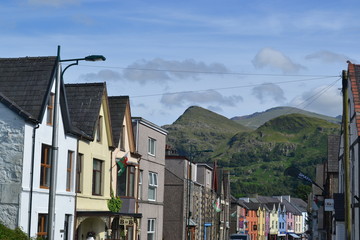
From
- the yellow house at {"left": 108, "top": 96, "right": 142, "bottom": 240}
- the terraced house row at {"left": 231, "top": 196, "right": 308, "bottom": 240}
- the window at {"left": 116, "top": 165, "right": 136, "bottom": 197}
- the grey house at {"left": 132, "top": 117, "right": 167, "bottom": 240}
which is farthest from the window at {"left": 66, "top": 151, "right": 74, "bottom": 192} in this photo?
the terraced house row at {"left": 231, "top": 196, "right": 308, "bottom": 240}

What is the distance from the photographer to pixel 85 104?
37844mm

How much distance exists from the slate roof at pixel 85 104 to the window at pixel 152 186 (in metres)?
12.1

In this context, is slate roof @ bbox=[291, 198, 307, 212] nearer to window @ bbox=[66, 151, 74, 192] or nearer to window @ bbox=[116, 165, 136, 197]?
window @ bbox=[116, 165, 136, 197]

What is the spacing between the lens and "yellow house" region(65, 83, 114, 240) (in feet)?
118

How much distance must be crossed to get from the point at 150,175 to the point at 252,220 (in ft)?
281

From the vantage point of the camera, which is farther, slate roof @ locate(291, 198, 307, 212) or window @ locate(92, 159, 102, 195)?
slate roof @ locate(291, 198, 307, 212)

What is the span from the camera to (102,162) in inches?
1531

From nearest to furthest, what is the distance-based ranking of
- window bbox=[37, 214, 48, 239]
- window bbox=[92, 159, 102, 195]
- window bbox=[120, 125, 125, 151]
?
window bbox=[37, 214, 48, 239] < window bbox=[92, 159, 102, 195] < window bbox=[120, 125, 125, 151]

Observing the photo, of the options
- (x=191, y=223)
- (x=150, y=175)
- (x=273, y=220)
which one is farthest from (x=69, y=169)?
(x=273, y=220)

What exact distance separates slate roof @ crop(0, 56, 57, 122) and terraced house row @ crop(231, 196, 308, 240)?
232 feet

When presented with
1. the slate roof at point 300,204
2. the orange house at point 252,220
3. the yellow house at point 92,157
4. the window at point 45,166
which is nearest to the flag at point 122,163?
the yellow house at point 92,157

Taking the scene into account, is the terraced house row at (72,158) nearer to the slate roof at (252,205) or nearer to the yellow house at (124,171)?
the yellow house at (124,171)

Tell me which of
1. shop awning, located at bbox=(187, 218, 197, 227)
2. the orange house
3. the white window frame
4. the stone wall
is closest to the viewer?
the stone wall

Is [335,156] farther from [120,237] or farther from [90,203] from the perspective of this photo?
[90,203]
